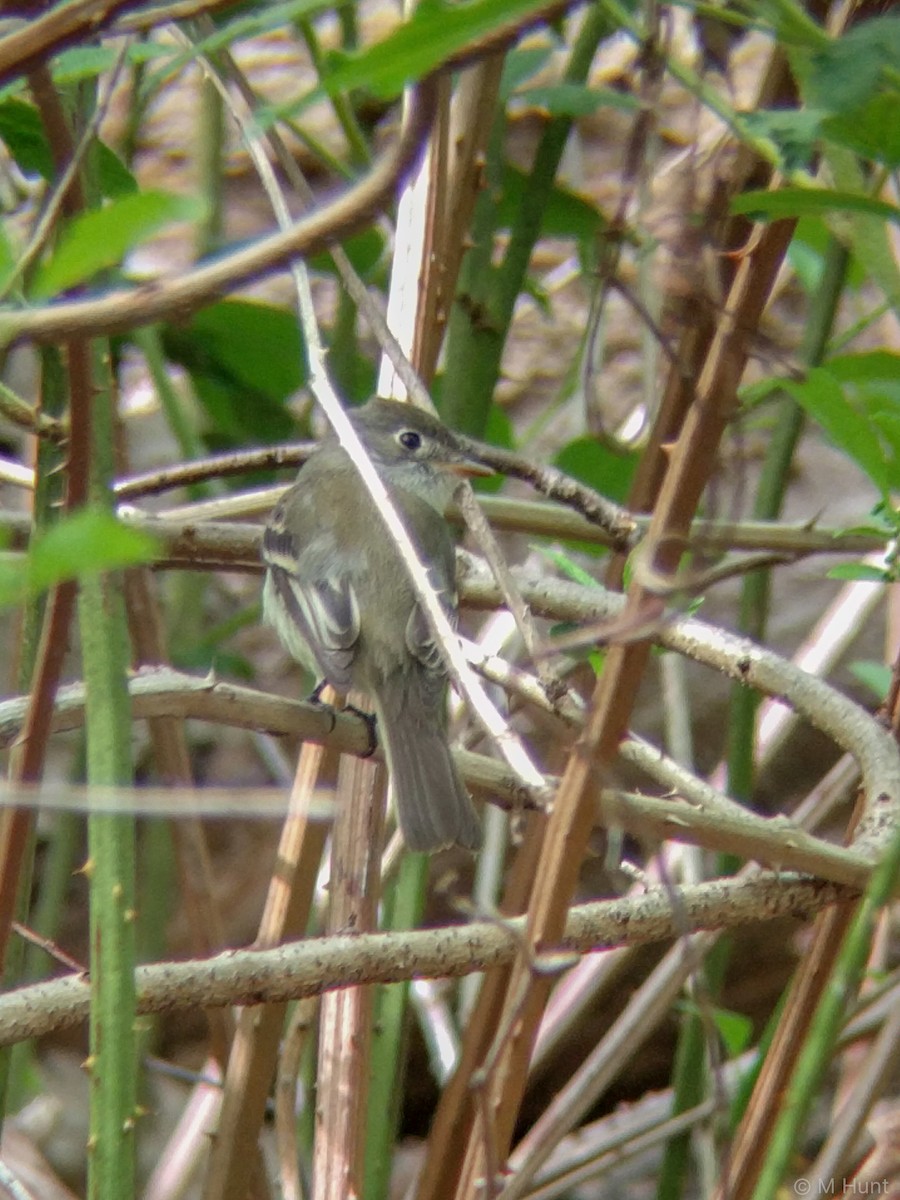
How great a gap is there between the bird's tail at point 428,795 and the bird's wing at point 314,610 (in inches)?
17.7

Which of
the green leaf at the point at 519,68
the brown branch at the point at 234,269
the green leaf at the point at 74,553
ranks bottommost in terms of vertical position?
the green leaf at the point at 74,553

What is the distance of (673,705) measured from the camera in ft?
12.1

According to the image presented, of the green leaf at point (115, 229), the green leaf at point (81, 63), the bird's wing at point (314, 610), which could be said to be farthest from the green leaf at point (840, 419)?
the bird's wing at point (314, 610)

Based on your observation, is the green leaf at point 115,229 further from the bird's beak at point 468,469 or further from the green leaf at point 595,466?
the green leaf at point 595,466

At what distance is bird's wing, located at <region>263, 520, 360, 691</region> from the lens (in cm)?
336

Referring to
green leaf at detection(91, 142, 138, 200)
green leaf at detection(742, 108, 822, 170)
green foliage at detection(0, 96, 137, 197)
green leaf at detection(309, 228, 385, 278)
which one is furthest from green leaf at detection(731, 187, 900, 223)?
green leaf at detection(309, 228, 385, 278)

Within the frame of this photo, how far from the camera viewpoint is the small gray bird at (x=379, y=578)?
307 centimetres

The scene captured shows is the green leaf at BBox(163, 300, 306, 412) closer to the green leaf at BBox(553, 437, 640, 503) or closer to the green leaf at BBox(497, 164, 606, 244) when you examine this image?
the green leaf at BBox(497, 164, 606, 244)

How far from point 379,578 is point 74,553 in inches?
112

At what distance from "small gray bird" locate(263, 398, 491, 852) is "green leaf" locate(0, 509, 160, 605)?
6.31 ft

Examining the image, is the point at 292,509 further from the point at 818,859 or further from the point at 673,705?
the point at 818,859

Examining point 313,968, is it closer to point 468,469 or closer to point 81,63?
point 81,63

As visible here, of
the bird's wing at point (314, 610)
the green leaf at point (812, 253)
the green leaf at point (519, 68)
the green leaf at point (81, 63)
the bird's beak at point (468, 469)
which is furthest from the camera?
the bird's beak at point (468, 469)

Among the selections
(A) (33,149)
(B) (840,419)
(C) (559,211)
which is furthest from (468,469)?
(B) (840,419)
